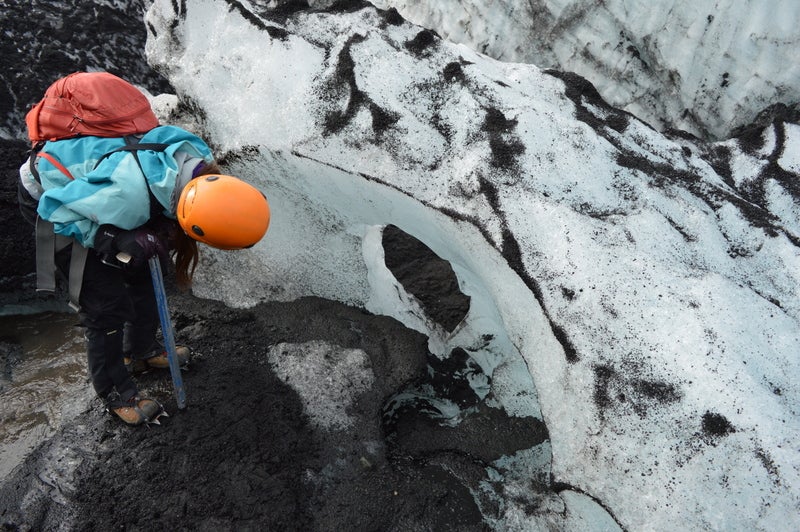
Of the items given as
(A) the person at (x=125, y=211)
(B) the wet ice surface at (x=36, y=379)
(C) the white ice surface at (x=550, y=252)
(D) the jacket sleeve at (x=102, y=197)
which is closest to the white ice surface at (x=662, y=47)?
(C) the white ice surface at (x=550, y=252)

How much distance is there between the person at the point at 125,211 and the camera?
193cm

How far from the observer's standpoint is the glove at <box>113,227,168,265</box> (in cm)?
209

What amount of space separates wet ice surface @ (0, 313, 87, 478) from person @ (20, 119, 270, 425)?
0.44 metres

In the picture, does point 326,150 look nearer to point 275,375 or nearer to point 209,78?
point 209,78

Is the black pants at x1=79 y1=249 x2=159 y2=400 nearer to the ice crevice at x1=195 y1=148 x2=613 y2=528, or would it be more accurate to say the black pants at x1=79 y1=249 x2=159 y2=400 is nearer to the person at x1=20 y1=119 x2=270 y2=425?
the person at x1=20 y1=119 x2=270 y2=425

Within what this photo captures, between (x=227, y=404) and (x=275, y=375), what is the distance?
269mm

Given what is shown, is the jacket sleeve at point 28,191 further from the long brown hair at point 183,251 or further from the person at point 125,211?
the long brown hair at point 183,251

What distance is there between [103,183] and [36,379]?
1.52m

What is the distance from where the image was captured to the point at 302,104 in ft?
8.67

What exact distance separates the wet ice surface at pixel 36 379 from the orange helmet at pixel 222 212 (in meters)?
1.30

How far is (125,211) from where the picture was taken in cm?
204

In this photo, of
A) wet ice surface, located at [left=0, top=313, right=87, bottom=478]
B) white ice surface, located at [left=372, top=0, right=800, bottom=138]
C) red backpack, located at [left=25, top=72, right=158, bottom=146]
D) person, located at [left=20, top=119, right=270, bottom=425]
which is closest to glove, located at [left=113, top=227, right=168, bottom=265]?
person, located at [left=20, top=119, right=270, bottom=425]

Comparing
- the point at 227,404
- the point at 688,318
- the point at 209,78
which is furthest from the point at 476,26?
the point at 227,404

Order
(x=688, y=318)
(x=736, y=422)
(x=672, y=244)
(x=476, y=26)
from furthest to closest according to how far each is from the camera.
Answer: (x=476, y=26) → (x=672, y=244) → (x=688, y=318) → (x=736, y=422)
